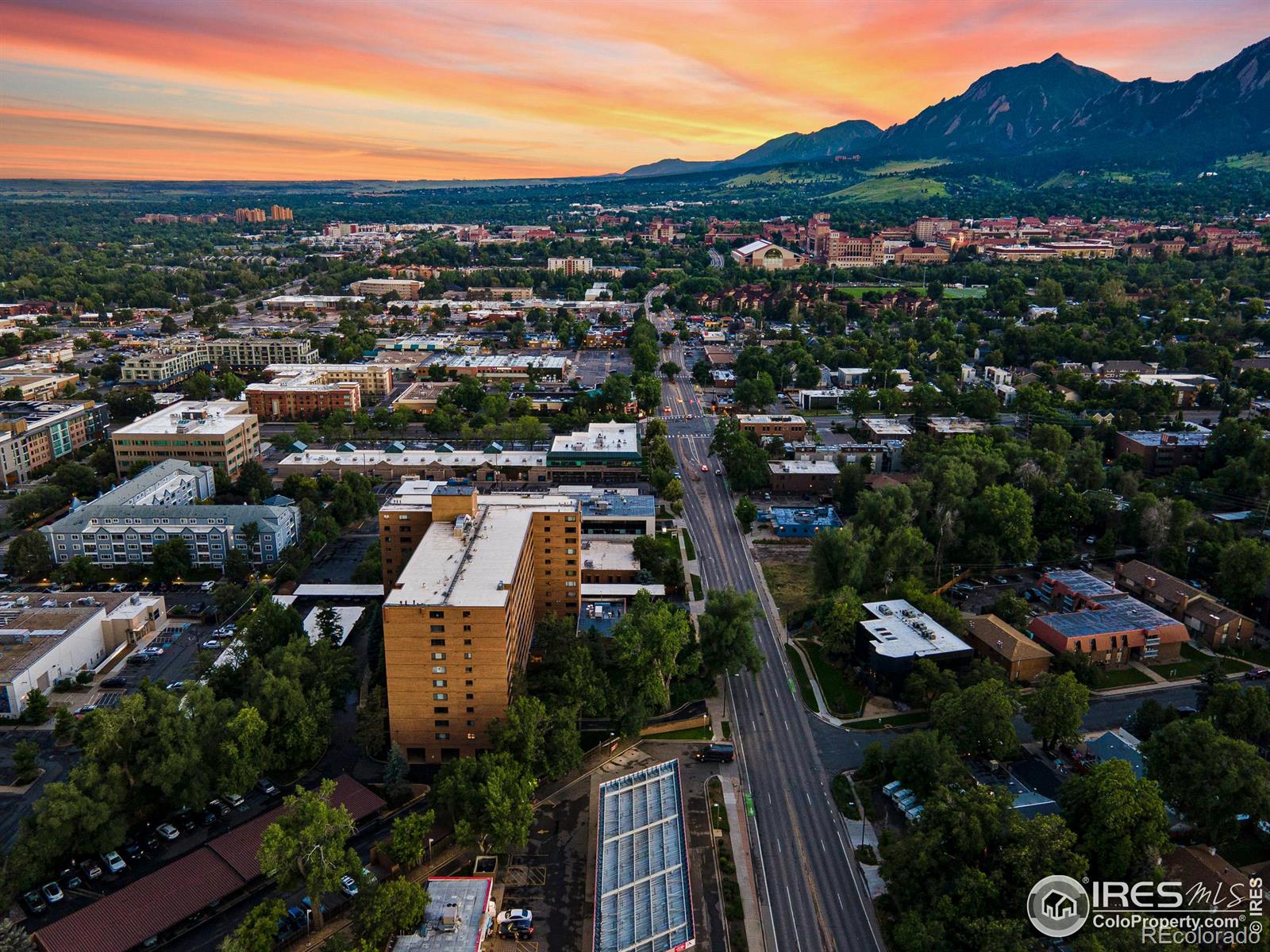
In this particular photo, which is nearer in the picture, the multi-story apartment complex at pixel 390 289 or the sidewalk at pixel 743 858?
the sidewalk at pixel 743 858

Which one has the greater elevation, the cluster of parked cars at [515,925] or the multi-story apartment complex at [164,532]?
the multi-story apartment complex at [164,532]

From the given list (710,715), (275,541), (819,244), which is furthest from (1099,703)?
(819,244)

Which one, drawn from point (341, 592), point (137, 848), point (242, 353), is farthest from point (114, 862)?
point (242, 353)

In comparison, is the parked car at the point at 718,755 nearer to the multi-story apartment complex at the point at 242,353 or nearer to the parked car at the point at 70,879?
the parked car at the point at 70,879

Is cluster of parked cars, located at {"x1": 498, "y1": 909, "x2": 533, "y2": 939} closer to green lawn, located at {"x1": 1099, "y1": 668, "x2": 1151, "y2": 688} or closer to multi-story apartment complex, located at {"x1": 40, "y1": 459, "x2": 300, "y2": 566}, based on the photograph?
green lawn, located at {"x1": 1099, "y1": 668, "x2": 1151, "y2": 688}

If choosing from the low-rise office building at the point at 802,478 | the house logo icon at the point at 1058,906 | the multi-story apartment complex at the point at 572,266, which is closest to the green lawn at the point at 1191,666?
the house logo icon at the point at 1058,906

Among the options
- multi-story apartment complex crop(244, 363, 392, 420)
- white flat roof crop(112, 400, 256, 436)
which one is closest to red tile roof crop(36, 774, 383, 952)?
white flat roof crop(112, 400, 256, 436)
